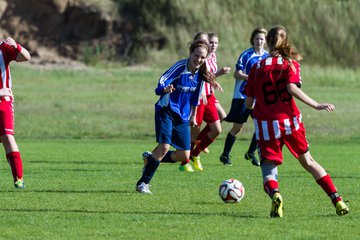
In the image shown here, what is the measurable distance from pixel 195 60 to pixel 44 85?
23612mm

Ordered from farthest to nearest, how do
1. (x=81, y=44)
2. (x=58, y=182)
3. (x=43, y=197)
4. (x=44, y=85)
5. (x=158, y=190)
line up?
1. (x=81, y=44)
2. (x=44, y=85)
3. (x=58, y=182)
4. (x=158, y=190)
5. (x=43, y=197)

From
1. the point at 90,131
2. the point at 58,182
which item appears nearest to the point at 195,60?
the point at 58,182

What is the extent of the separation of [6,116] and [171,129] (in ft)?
6.38

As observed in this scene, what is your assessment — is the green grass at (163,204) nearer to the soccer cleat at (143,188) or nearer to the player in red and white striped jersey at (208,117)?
the soccer cleat at (143,188)

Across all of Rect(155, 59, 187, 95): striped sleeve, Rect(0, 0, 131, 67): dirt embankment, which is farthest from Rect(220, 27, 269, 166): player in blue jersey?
Rect(0, 0, 131, 67): dirt embankment

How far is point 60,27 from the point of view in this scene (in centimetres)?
4250

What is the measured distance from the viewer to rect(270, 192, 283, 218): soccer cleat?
9.34m

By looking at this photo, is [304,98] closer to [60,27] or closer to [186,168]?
[186,168]

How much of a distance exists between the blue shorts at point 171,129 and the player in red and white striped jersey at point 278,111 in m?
2.11

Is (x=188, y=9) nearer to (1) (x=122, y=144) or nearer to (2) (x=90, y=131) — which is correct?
(2) (x=90, y=131)

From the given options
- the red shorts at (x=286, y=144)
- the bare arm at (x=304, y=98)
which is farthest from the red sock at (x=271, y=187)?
the bare arm at (x=304, y=98)

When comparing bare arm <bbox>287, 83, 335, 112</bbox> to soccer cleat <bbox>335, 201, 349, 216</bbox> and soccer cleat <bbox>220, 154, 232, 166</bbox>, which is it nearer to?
soccer cleat <bbox>335, 201, 349, 216</bbox>

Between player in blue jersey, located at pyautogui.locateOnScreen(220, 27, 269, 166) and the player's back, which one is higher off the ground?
the player's back

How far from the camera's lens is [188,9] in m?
43.7
